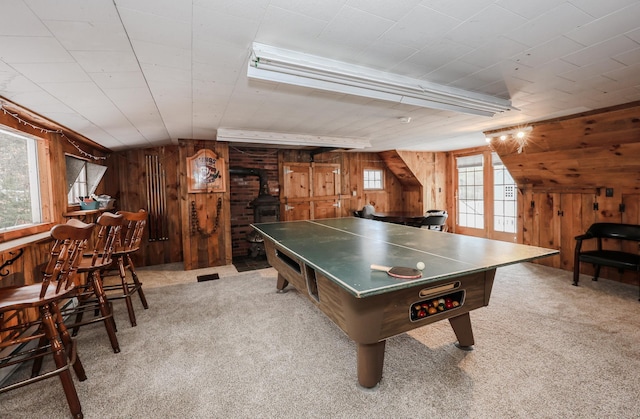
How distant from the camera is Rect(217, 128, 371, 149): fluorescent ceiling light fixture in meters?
4.22

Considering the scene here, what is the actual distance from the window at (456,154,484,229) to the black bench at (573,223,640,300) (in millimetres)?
2746

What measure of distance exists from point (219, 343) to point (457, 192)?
21.7ft

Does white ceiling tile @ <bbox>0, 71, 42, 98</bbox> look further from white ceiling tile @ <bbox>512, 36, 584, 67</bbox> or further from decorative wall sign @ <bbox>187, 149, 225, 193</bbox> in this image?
white ceiling tile @ <bbox>512, 36, 584, 67</bbox>

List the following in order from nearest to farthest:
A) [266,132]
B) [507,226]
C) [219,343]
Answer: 1. [219,343]
2. [266,132]
3. [507,226]

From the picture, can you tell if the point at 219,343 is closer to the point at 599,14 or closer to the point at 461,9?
the point at 461,9

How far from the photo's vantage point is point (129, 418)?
5.55ft

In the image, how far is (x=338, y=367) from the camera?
7.05ft

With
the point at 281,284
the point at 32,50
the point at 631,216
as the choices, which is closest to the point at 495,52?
the point at 32,50

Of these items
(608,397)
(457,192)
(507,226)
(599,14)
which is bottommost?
(608,397)

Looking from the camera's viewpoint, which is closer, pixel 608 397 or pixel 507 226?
pixel 608 397

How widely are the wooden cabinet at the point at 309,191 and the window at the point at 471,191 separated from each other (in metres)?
3.05

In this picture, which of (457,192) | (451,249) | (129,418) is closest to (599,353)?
(451,249)

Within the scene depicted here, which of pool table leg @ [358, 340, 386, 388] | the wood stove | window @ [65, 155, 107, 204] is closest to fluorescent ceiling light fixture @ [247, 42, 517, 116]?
pool table leg @ [358, 340, 386, 388]

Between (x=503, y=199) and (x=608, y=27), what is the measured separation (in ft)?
16.8
